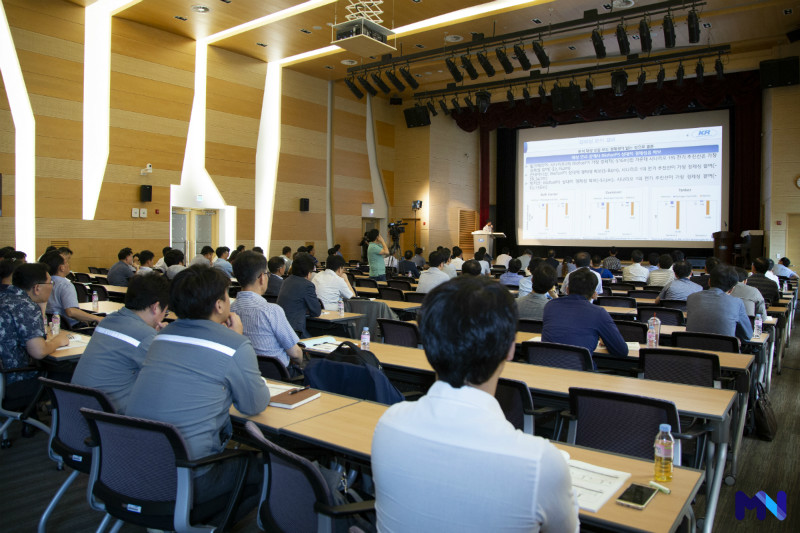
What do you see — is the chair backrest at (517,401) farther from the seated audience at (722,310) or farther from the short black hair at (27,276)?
the short black hair at (27,276)

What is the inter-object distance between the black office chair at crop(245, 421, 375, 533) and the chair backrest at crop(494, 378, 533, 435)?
1.31m

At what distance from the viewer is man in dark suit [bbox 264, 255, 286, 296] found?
6.70 meters

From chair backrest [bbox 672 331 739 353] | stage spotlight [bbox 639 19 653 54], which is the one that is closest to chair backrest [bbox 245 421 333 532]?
chair backrest [bbox 672 331 739 353]

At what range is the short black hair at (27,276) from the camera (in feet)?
12.8

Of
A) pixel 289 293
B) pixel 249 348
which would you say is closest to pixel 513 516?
A: pixel 249 348

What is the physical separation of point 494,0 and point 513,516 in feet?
35.0

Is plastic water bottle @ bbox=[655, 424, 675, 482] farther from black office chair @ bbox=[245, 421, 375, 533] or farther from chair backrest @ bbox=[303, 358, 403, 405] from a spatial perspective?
chair backrest @ bbox=[303, 358, 403, 405]

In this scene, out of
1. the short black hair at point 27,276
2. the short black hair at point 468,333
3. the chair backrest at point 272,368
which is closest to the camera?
the short black hair at point 468,333

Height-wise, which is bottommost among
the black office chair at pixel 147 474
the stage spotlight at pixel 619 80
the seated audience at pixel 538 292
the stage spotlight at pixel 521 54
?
the black office chair at pixel 147 474

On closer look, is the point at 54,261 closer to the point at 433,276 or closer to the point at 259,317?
the point at 259,317

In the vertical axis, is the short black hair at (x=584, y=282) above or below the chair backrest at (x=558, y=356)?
above

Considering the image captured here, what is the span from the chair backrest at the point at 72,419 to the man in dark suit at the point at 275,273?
13.3 ft

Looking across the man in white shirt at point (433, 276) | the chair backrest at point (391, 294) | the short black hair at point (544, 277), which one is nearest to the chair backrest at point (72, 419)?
the short black hair at point (544, 277)

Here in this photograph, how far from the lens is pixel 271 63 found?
14164 mm
